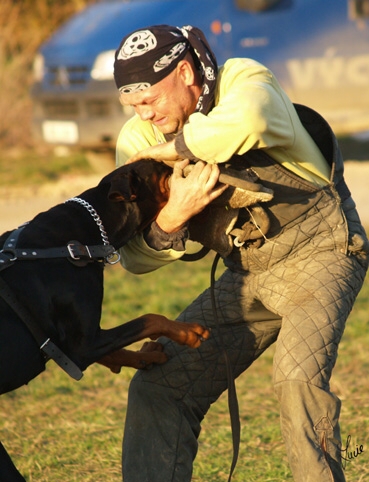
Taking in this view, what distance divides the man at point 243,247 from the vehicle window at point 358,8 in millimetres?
7176

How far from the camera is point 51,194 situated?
32.0 ft

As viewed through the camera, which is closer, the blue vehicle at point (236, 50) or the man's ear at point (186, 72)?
the man's ear at point (186, 72)

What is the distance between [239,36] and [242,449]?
21.8 feet

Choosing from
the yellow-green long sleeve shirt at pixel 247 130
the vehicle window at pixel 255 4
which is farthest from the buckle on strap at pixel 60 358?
the vehicle window at pixel 255 4

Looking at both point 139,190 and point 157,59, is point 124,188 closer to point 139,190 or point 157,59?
point 139,190

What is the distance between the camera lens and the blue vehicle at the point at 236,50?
31.9 ft

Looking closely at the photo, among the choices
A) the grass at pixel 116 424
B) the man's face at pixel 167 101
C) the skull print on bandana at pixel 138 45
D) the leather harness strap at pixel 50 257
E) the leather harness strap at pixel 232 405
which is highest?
the skull print on bandana at pixel 138 45

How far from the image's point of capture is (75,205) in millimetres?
3205

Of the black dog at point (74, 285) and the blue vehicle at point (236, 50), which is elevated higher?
the black dog at point (74, 285)

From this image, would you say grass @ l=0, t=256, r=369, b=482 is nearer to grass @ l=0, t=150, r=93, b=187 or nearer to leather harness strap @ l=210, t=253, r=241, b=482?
leather harness strap @ l=210, t=253, r=241, b=482

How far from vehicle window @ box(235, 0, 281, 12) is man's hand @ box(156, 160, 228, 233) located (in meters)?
6.94

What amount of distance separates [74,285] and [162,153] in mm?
568

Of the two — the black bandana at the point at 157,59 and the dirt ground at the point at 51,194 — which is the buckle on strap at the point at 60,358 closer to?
the black bandana at the point at 157,59

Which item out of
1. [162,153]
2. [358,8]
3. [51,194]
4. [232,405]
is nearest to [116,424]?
[232,405]
